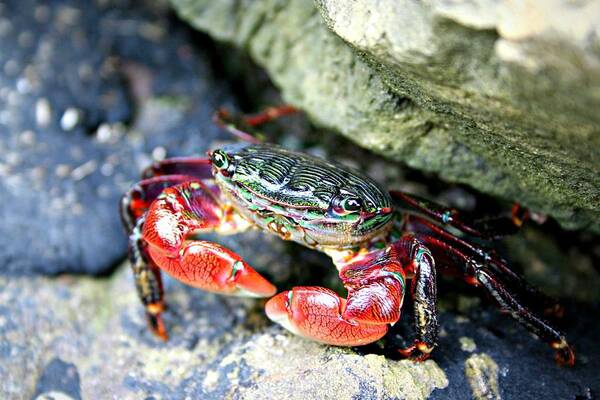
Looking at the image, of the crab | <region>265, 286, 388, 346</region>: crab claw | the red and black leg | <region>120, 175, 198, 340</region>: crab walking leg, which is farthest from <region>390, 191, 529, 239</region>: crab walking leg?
<region>120, 175, 198, 340</region>: crab walking leg

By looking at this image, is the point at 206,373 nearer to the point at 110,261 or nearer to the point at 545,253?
the point at 110,261

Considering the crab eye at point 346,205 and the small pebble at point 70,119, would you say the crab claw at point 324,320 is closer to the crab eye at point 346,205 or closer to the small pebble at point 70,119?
the crab eye at point 346,205

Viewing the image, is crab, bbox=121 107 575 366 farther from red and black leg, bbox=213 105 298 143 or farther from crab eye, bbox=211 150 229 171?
red and black leg, bbox=213 105 298 143

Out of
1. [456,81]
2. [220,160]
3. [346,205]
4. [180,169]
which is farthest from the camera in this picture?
[180,169]

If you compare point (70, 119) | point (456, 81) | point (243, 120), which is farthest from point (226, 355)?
point (70, 119)

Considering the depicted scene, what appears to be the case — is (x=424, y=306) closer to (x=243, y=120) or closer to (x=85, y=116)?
(x=243, y=120)

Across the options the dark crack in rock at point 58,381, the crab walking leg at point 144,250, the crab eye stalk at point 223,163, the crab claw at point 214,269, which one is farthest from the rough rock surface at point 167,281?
the crab eye stalk at point 223,163
